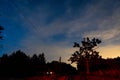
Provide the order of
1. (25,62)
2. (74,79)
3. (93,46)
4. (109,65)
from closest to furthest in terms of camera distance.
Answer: (74,79) → (109,65) → (93,46) → (25,62)

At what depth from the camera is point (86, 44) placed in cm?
7131

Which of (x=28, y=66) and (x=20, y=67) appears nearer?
(x=20, y=67)

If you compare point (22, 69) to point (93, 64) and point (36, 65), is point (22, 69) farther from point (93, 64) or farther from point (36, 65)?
point (93, 64)

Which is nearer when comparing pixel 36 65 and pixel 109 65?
pixel 109 65

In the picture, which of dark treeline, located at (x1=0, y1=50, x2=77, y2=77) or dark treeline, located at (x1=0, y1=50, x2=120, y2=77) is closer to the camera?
dark treeline, located at (x1=0, y1=50, x2=120, y2=77)

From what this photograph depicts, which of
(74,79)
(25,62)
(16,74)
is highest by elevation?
(25,62)

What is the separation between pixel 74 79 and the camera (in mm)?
40938

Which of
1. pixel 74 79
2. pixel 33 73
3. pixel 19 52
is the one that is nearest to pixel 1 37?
pixel 74 79

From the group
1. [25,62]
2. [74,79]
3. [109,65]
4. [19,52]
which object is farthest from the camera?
[19,52]

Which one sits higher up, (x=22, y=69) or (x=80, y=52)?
(x=80, y=52)

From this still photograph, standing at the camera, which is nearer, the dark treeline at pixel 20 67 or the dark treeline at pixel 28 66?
the dark treeline at pixel 28 66

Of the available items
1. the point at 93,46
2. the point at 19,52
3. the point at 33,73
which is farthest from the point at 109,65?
the point at 19,52

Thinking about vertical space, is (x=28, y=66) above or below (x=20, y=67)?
above

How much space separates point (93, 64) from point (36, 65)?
18.4 m
